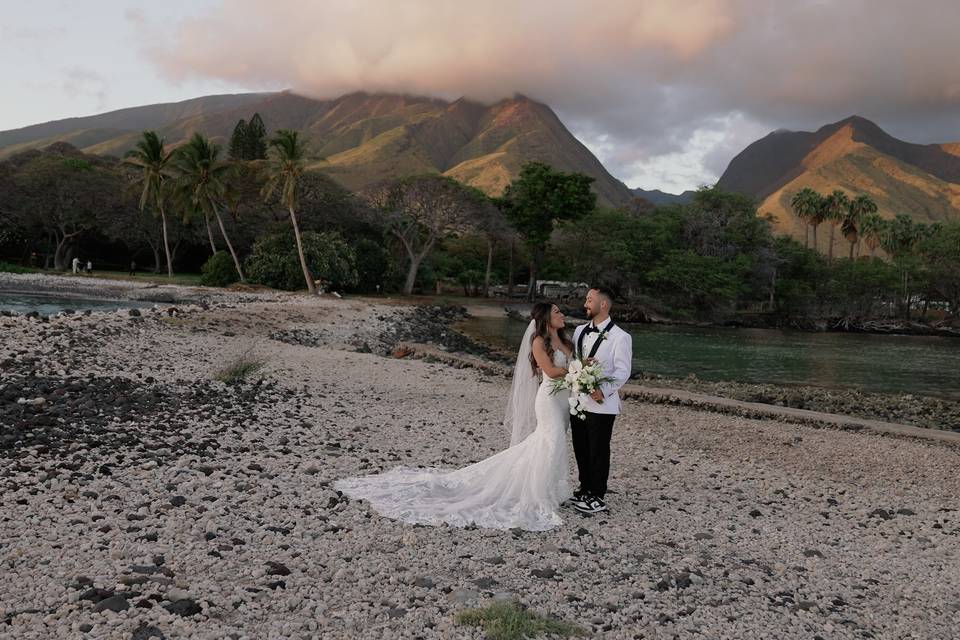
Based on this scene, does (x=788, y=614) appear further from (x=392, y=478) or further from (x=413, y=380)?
(x=413, y=380)

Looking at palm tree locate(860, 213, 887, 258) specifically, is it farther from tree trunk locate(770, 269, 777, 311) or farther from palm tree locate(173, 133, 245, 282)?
palm tree locate(173, 133, 245, 282)

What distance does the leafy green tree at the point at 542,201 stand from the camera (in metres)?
62.1

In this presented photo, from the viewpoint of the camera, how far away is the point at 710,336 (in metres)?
44.6

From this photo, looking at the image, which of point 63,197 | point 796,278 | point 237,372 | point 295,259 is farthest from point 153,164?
point 796,278

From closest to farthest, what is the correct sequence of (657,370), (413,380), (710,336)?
(413,380)
(657,370)
(710,336)

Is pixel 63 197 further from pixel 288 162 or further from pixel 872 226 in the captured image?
pixel 872 226

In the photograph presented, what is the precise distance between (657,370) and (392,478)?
19.3 metres

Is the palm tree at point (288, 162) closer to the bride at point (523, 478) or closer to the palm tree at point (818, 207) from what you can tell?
the bride at point (523, 478)

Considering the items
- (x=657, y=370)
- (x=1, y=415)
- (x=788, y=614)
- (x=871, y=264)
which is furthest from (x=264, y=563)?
(x=871, y=264)

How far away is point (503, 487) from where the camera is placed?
6.71 m

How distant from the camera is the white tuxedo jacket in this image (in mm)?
6414

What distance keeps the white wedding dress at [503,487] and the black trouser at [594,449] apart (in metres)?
0.19

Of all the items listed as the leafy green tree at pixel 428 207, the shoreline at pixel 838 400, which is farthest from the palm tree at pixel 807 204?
the shoreline at pixel 838 400

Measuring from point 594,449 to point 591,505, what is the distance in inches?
22.3
